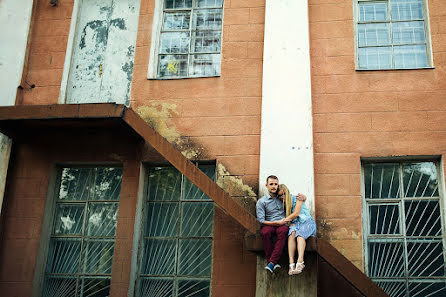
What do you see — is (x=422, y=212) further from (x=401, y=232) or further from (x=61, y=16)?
(x=61, y=16)

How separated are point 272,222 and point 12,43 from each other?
18.0 ft

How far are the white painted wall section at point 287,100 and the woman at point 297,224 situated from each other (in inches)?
14.5

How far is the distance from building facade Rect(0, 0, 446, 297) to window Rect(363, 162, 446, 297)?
0.02 metres

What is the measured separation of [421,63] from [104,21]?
5318 millimetres

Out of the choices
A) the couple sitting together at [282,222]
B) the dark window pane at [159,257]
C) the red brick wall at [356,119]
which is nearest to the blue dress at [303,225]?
the couple sitting together at [282,222]

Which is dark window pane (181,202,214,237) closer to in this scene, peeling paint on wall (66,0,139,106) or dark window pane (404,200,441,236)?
peeling paint on wall (66,0,139,106)

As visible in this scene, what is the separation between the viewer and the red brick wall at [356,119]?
756 centimetres

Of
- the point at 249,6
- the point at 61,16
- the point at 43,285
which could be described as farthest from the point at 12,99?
the point at 249,6

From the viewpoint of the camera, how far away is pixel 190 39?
895 cm

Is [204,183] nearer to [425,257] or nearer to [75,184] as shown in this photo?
[75,184]

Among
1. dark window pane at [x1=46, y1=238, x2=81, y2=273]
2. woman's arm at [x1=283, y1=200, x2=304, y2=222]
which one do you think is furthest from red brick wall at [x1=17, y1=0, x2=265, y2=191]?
dark window pane at [x1=46, y1=238, x2=81, y2=273]

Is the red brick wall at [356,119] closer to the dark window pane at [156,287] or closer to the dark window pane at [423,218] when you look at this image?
the dark window pane at [423,218]

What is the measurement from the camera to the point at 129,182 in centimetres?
820

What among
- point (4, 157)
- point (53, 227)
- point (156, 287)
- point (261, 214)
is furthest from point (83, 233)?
point (261, 214)
